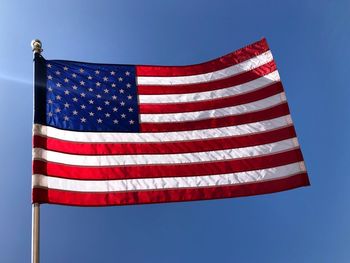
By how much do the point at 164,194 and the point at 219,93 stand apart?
3.45m

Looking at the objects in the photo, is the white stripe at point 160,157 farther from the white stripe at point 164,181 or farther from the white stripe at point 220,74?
the white stripe at point 220,74

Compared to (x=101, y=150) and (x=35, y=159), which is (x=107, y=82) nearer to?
(x=101, y=150)

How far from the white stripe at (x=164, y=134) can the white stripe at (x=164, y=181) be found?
1.10 metres

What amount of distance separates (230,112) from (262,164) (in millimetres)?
1695

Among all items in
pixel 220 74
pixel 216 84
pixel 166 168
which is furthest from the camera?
pixel 220 74

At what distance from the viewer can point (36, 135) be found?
433 inches

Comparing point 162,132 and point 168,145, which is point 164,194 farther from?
point 162,132

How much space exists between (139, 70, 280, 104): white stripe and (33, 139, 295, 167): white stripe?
1.71 meters

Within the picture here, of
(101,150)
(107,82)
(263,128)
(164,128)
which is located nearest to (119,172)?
(101,150)

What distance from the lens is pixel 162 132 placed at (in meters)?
12.6

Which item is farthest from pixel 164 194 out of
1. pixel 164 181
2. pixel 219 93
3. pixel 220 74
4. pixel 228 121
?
pixel 220 74

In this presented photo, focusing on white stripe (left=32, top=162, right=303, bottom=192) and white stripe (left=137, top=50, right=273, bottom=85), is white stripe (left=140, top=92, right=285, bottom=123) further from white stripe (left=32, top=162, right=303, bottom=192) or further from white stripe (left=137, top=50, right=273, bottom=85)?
white stripe (left=32, top=162, right=303, bottom=192)

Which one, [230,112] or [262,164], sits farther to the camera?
[230,112]

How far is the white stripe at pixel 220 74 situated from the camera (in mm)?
13664
